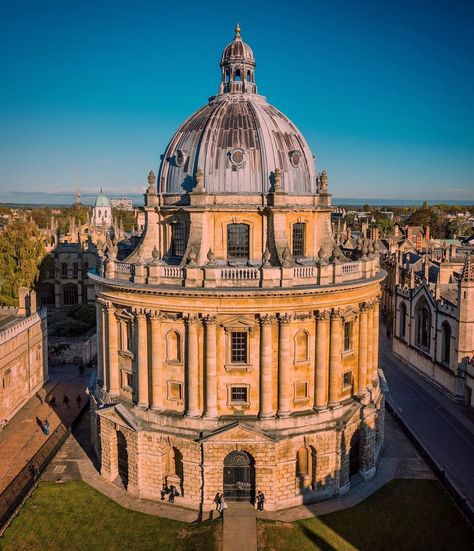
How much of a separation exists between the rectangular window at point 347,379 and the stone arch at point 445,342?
2055 centimetres

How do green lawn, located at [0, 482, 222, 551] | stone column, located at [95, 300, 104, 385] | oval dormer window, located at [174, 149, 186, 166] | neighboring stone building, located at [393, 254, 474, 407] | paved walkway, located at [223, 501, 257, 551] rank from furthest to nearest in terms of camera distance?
neighboring stone building, located at [393, 254, 474, 407], stone column, located at [95, 300, 104, 385], oval dormer window, located at [174, 149, 186, 166], green lawn, located at [0, 482, 222, 551], paved walkway, located at [223, 501, 257, 551]

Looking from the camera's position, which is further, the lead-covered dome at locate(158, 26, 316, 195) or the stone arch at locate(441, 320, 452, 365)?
the stone arch at locate(441, 320, 452, 365)

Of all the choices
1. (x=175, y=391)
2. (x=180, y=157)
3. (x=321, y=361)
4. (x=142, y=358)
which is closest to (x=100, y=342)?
(x=142, y=358)

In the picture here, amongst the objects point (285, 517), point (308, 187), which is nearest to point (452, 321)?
point (308, 187)

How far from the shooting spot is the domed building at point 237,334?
3234 cm

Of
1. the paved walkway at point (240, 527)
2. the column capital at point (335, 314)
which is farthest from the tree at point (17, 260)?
the column capital at point (335, 314)

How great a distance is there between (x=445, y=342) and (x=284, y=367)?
27.1 m

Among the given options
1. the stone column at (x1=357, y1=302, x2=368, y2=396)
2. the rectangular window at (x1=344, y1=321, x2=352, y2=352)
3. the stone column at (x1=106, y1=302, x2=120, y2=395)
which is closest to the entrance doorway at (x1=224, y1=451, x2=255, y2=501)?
the stone column at (x1=357, y1=302, x2=368, y2=396)

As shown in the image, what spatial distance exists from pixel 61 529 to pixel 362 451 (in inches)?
756

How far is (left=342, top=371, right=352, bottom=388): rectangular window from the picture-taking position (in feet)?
117

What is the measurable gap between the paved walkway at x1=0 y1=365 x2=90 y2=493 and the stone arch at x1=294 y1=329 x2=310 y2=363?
2051 centimetres

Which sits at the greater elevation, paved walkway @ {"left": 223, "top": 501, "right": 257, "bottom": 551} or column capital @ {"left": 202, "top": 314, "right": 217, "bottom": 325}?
column capital @ {"left": 202, "top": 314, "right": 217, "bottom": 325}

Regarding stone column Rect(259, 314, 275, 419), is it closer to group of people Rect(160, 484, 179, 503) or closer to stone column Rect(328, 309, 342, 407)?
stone column Rect(328, 309, 342, 407)

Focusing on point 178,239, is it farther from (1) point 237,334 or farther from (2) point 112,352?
(2) point 112,352
